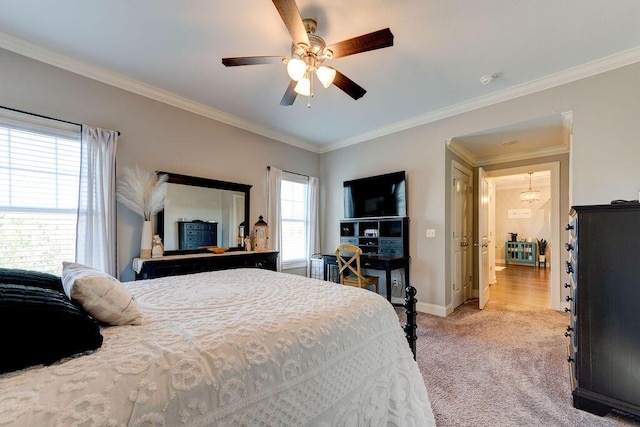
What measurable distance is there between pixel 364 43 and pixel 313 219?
3235 mm

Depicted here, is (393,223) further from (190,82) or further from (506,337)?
(190,82)

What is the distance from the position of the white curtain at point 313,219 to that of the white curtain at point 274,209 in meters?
0.64

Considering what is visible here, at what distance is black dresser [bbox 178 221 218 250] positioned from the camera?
3206mm

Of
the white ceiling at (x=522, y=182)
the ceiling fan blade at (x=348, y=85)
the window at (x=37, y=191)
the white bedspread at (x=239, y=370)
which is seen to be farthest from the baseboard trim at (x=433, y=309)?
the white ceiling at (x=522, y=182)

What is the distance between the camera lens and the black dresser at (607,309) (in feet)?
5.24

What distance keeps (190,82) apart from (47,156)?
1.45m

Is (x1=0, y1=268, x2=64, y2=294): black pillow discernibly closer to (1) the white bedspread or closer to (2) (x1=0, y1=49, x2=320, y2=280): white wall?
(1) the white bedspread

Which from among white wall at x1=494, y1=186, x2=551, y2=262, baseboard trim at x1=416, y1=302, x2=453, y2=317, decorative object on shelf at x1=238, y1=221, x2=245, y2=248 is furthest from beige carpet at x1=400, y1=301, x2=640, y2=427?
white wall at x1=494, y1=186, x2=551, y2=262

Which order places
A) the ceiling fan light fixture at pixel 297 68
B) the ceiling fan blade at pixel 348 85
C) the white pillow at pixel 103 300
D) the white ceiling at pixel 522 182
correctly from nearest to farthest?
the white pillow at pixel 103 300
the ceiling fan light fixture at pixel 297 68
the ceiling fan blade at pixel 348 85
the white ceiling at pixel 522 182

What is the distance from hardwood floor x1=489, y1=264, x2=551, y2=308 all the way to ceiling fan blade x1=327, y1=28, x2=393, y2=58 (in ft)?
13.9

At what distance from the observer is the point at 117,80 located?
2723mm

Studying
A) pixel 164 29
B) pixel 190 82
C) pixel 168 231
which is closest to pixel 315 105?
pixel 190 82

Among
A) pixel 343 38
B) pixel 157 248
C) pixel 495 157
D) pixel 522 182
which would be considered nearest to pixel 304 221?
pixel 157 248

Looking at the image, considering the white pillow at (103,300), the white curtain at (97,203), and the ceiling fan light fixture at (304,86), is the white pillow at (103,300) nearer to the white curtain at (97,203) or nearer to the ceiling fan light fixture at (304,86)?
A: the ceiling fan light fixture at (304,86)
